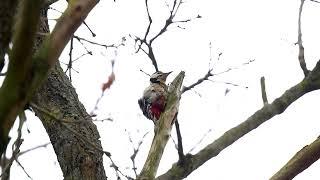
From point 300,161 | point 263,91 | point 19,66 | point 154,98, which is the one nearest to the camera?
point 19,66

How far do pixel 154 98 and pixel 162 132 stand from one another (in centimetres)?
269

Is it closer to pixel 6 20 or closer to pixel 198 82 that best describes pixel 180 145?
pixel 198 82

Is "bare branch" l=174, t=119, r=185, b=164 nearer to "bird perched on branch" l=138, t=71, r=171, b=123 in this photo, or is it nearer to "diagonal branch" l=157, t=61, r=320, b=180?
"diagonal branch" l=157, t=61, r=320, b=180

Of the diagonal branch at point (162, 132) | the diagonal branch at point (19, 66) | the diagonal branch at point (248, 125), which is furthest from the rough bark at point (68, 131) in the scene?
the diagonal branch at point (19, 66)

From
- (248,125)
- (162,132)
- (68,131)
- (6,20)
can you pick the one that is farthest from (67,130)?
(6,20)

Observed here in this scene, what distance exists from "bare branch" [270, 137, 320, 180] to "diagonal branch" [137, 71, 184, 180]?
63 cm

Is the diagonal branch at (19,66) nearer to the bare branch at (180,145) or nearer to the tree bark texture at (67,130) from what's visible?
the bare branch at (180,145)

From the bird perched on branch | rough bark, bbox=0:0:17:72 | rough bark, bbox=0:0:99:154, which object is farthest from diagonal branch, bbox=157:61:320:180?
the bird perched on branch

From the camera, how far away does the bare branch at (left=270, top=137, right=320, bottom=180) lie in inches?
91.8

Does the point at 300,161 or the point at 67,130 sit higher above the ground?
the point at 67,130

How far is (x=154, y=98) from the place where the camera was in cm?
574

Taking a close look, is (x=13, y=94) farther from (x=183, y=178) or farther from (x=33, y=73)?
(x=183, y=178)

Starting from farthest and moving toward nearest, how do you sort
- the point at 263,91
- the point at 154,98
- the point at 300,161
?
1. the point at 154,98
2. the point at 263,91
3. the point at 300,161

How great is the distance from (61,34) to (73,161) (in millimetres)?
2346
